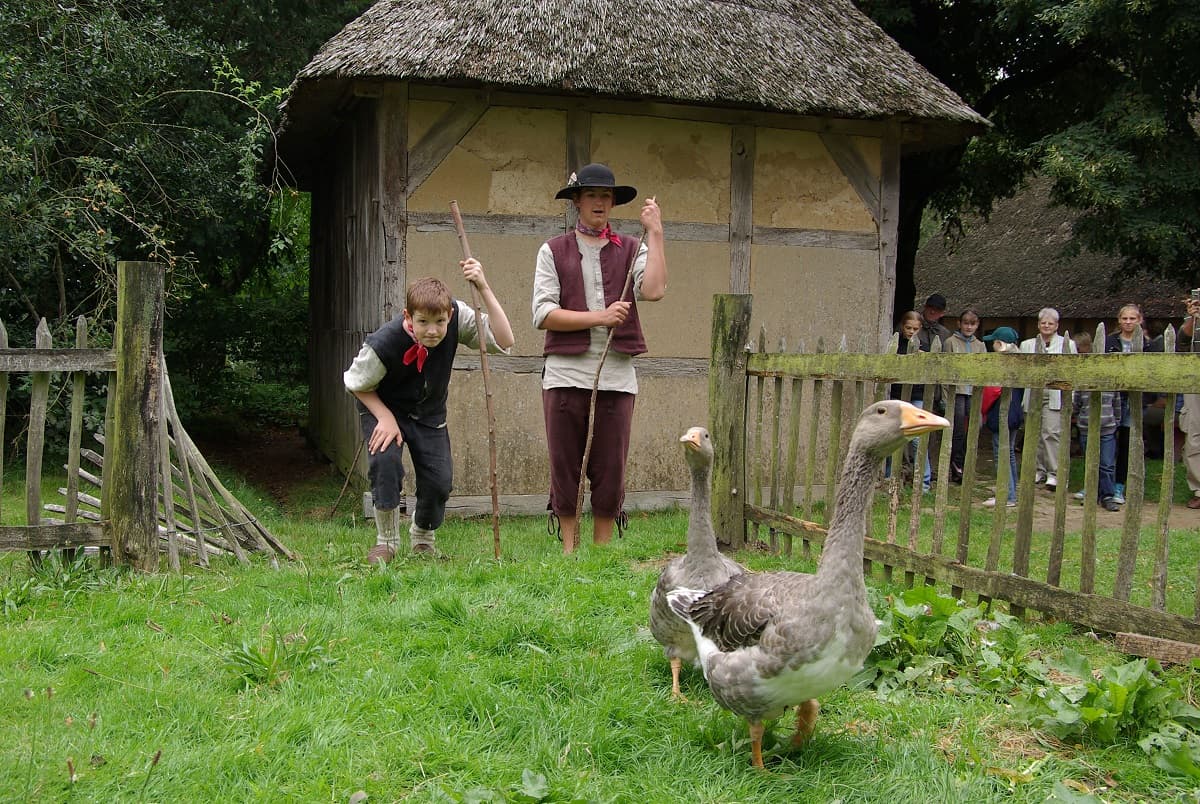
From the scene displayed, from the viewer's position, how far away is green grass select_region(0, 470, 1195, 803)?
2859mm

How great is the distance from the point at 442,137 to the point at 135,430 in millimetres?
4343

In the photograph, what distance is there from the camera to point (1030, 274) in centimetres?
1936

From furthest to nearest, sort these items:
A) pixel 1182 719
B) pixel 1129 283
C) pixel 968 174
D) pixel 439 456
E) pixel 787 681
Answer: pixel 1129 283 < pixel 968 174 < pixel 439 456 < pixel 1182 719 < pixel 787 681

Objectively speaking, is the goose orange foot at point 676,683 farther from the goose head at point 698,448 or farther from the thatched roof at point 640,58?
the thatched roof at point 640,58

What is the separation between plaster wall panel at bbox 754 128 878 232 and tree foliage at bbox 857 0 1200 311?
2.55 m

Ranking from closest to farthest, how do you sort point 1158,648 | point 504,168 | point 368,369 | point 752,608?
1. point 752,608
2. point 1158,648
3. point 368,369
4. point 504,168

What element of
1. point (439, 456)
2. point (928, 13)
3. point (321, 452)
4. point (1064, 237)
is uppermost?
point (928, 13)

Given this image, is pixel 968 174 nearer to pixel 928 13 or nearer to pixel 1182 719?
pixel 928 13

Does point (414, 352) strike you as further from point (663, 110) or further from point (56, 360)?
point (663, 110)

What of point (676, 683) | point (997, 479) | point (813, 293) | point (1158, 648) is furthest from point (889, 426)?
point (813, 293)

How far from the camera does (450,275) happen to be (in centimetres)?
869

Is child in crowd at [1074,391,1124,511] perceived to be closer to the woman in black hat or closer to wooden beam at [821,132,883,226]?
wooden beam at [821,132,883,226]

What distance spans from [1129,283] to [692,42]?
37.3ft

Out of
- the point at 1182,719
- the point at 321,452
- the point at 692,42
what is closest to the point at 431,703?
the point at 1182,719
